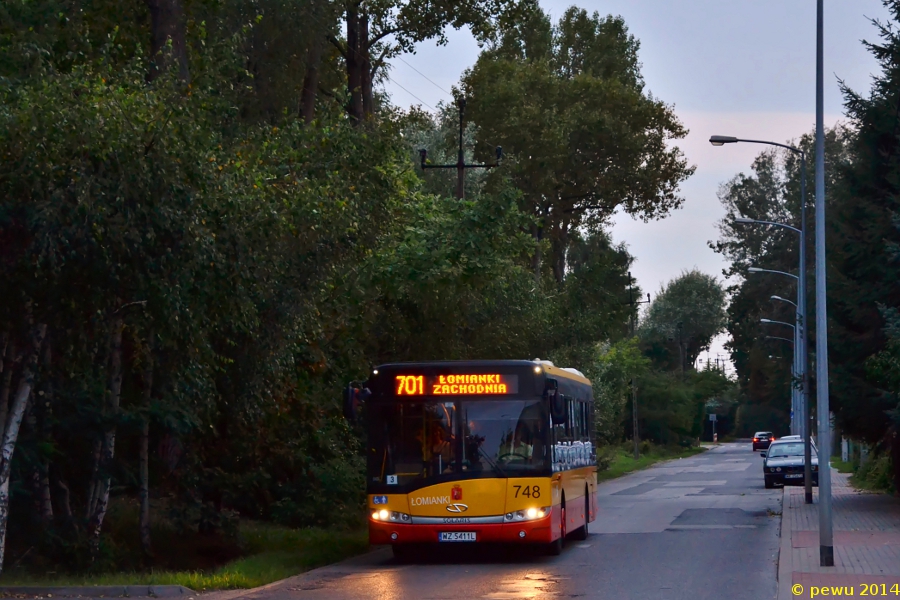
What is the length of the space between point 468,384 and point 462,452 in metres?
0.99

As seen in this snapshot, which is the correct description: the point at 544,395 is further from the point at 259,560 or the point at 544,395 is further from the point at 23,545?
the point at 23,545

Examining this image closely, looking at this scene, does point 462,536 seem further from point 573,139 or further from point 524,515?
point 573,139

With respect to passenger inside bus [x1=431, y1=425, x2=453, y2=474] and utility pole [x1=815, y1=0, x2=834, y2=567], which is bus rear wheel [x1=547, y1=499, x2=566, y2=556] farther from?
utility pole [x1=815, y1=0, x2=834, y2=567]

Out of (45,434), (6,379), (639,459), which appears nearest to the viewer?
(6,379)

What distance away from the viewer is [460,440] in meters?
17.4

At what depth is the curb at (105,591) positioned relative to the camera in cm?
1351

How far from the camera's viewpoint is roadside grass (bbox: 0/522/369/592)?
14648mm

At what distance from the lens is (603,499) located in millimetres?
37688

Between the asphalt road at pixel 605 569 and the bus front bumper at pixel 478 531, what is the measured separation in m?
0.41

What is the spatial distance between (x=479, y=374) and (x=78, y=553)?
6.30m

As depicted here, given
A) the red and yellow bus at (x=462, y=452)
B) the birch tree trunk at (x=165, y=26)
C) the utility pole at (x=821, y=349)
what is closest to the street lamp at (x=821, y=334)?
the utility pole at (x=821, y=349)

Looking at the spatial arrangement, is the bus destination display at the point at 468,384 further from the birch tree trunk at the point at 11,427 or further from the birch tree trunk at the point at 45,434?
the birch tree trunk at the point at 11,427

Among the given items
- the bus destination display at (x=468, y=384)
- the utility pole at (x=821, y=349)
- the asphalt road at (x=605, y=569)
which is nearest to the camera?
the asphalt road at (x=605, y=569)

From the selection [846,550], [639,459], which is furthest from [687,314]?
[846,550]
